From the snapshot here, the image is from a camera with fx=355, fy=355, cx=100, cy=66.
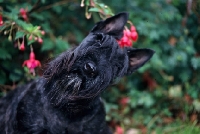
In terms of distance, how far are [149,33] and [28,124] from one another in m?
2.18

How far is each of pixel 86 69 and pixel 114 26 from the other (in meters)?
0.61

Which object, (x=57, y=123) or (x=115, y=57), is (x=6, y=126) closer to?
(x=57, y=123)

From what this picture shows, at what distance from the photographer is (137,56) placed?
3057 mm

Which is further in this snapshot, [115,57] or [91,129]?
[91,129]

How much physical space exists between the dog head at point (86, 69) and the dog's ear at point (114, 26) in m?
0.08

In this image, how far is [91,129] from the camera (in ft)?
10.1

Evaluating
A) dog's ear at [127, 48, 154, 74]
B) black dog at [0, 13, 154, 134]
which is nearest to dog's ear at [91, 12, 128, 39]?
black dog at [0, 13, 154, 134]

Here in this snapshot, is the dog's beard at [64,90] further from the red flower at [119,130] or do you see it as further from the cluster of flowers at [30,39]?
Result: the red flower at [119,130]

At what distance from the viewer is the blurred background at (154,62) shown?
14.6 feet

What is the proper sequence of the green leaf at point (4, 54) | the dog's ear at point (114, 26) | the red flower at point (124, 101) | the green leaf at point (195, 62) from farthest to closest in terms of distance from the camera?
the red flower at point (124, 101) < the green leaf at point (195, 62) < the green leaf at point (4, 54) < the dog's ear at point (114, 26)

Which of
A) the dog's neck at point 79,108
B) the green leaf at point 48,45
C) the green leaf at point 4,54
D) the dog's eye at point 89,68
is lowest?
the dog's neck at point 79,108

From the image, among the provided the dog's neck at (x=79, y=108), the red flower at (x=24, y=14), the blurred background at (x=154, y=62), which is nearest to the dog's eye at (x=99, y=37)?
the dog's neck at (x=79, y=108)

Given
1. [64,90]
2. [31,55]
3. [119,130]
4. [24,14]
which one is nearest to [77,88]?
[64,90]

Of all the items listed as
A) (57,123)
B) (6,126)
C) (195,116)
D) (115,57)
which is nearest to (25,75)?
(6,126)
